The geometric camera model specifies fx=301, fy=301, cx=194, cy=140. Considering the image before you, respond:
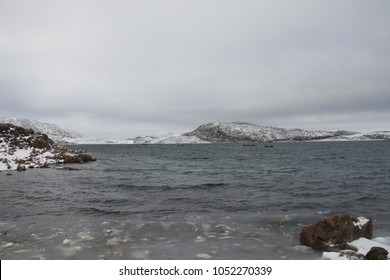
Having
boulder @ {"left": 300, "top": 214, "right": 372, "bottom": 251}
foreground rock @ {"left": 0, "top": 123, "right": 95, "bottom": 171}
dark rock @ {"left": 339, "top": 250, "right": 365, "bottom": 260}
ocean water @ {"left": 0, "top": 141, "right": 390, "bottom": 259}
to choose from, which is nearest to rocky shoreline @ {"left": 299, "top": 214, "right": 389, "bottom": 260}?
boulder @ {"left": 300, "top": 214, "right": 372, "bottom": 251}

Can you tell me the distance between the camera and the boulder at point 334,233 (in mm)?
10398

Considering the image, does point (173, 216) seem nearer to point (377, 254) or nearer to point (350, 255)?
point (350, 255)

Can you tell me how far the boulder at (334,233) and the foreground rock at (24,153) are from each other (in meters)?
34.5

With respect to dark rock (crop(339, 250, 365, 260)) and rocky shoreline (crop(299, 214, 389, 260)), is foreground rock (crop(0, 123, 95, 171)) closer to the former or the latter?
rocky shoreline (crop(299, 214, 389, 260))

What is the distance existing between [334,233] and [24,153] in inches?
1857

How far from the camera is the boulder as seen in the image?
10398 millimetres

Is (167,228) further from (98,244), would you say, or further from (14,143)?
(14,143)

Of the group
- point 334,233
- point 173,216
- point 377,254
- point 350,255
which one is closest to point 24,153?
point 173,216

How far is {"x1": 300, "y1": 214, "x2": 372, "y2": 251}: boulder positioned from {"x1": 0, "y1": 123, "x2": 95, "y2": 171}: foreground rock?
1357 inches

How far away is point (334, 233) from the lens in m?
10.6

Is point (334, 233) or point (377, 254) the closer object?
point (377, 254)

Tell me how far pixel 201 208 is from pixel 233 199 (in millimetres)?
3318

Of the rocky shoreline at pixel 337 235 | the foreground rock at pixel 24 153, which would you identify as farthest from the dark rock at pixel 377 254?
the foreground rock at pixel 24 153

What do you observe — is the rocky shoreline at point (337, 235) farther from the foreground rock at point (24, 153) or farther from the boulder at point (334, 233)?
the foreground rock at point (24, 153)
